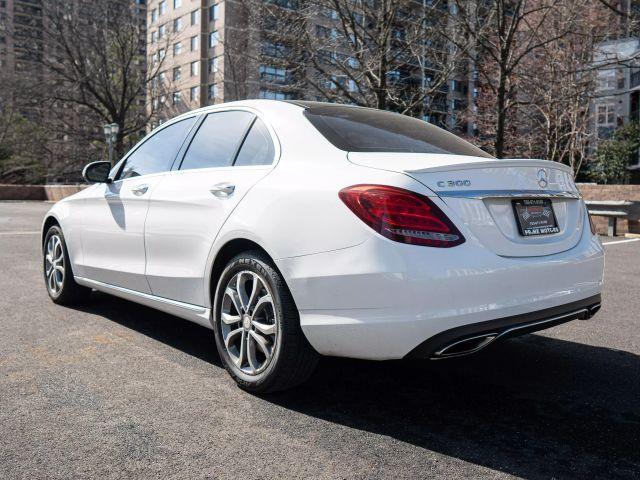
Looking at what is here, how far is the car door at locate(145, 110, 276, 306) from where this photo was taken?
3.44m

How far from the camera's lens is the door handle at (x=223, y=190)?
134 inches

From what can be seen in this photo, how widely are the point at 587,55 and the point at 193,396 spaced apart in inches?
1037

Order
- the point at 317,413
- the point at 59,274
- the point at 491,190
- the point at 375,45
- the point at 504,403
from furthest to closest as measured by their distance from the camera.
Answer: the point at 375,45 → the point at 59,274 → the point at 504,403 → the point at 317,413 → the point at 491,190

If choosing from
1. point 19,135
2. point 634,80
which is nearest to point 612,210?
point 634,80

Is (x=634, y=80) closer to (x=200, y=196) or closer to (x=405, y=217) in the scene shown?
(x=200, y=196)

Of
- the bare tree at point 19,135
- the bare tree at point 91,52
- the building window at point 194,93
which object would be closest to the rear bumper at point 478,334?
the bare tree at point 19,135

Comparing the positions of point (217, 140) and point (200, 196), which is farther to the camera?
point (217, 140)

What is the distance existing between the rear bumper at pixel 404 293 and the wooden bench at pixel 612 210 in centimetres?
1129

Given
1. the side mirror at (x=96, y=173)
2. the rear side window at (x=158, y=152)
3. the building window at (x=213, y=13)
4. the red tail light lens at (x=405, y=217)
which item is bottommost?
the red tail light lens at (x=405, y=217)

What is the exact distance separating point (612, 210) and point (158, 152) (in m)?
11.3

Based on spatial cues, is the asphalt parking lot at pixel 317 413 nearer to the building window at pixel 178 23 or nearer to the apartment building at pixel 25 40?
the apartment building at pixel 25 40

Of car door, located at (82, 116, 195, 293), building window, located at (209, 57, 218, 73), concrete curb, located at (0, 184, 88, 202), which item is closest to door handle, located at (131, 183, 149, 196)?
car door, located at (82, 116, 195, 293)

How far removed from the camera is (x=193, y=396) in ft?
10.4

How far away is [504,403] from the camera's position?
312 centimetres
